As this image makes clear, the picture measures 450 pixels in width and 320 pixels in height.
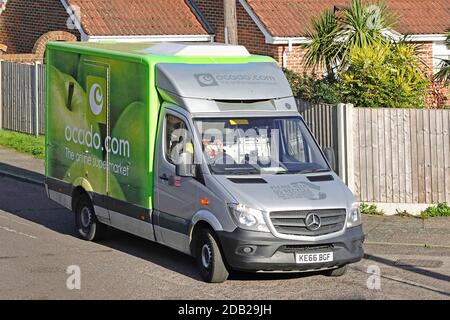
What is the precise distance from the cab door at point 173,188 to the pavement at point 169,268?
0.51 m

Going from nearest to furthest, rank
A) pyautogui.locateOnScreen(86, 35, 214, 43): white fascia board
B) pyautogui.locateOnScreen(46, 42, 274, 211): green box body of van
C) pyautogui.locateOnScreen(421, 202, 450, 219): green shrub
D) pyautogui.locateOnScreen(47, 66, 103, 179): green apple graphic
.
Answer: pyautogui.locateOnScreen(46, 42, 274, 211): green box body of van < pyautogui.locateOnScreen(47, 66, 103, 179): green apple graphic < pyautogui.locateOnScreen(421, 202, 450, 219): green shrub < pyautogui.locateOnScreen(86, 35, 214, 43): white fascia board

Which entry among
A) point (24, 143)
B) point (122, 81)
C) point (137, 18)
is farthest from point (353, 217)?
point (137, 18)

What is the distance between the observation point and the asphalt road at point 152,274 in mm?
13242

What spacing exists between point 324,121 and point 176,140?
5527mm

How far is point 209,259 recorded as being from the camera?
45.2 feet

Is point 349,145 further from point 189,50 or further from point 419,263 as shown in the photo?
point 189,50

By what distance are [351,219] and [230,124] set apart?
191 centimetres

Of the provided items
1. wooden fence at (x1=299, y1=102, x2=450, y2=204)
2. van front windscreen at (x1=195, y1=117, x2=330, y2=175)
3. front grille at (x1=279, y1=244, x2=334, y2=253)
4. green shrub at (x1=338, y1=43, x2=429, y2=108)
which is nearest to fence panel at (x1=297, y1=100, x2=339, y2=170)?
wooden fence at (x1=299, y1=102, x2=450, y2=204)

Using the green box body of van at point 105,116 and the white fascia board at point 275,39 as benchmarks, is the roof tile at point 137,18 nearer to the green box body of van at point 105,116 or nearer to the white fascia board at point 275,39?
the white fascia board at point 275,39

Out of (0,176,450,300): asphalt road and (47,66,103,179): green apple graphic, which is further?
(47,66,103,179): green apple graphic

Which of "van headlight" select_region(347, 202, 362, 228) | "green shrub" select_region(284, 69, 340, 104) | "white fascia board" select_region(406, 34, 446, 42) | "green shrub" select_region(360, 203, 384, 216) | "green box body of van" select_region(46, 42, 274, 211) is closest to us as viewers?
"van headlight" select_region(347, 202, 362, 228)

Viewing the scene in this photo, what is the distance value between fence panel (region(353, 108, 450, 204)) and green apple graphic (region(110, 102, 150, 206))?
5.19 metres

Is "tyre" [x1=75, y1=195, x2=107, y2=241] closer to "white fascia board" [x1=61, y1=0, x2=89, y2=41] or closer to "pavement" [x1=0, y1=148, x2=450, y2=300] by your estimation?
"pavement" [x1=0, y1=148, x2=450, y2=300]

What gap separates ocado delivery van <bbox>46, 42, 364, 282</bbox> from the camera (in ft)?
44.3
